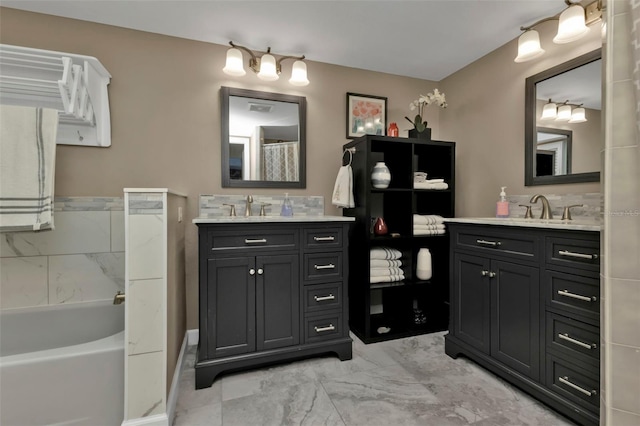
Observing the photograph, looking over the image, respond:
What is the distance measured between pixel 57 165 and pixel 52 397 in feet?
4.92

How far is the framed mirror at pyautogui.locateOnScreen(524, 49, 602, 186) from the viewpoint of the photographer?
1.80 meters

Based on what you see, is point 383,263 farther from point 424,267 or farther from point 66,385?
point 66,385

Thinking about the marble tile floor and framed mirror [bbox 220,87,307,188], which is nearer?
the marble tile floor

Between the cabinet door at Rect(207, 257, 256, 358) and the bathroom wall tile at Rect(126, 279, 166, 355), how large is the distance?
0.38m

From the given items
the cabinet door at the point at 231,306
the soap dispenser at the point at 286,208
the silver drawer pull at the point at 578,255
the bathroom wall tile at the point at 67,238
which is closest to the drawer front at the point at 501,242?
the silver drawer pull at the point at 578,255

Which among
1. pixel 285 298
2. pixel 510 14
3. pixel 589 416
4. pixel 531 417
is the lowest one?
pixel 531 417

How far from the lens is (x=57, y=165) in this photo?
202cm

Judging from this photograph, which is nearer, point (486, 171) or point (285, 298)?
point (285, 298)

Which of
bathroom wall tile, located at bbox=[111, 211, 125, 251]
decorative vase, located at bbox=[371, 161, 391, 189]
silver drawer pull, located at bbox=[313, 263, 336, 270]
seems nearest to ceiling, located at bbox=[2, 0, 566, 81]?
decorative vase, located at bbox=[371, 161, 391, 189]

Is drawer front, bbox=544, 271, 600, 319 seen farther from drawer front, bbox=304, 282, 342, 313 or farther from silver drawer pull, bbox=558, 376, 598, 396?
drawer front, bbox=304, 282, 342, 313

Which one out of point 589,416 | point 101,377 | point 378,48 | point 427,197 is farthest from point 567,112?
point 101,377

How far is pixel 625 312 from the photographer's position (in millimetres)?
1005

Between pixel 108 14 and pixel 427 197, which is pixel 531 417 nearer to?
pixel 427 197

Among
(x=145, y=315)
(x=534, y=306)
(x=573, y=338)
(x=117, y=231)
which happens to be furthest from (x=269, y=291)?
(x=573, y=338)
